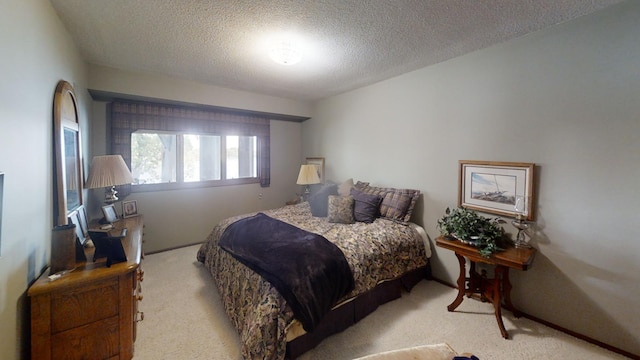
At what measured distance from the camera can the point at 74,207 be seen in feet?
6.91

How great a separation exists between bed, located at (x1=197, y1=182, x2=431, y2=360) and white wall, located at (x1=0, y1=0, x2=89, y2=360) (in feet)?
3.91

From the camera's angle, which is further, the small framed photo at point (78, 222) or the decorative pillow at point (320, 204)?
the decorative pillow at point (320, 204)

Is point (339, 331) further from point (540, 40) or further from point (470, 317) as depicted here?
point (540, 40)

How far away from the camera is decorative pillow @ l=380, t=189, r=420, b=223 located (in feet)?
9.80

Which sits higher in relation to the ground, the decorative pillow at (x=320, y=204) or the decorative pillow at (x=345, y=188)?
the decorative pillow at (x=345, y=188)

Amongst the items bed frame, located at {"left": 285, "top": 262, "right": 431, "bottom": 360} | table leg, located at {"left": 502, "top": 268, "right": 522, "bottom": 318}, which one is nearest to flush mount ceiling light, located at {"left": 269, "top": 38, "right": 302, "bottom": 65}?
bed frame, located at {"left": 285, "top": 262, "right": 431, "bottom": 360}

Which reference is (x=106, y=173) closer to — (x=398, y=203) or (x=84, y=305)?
(x=84, y=305)

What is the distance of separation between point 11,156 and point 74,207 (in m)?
1.10

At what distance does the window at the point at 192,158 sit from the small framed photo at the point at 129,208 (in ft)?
1.39

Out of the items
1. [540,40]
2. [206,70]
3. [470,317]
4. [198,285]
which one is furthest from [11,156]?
[540,40]

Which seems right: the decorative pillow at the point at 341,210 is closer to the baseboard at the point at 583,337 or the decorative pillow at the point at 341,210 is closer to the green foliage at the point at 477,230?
the green foliage at the point at 477,230

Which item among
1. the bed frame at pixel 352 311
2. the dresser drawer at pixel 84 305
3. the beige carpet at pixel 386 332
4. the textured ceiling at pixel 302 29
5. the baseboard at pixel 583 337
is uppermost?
the textured ceiling at pixel 302 29

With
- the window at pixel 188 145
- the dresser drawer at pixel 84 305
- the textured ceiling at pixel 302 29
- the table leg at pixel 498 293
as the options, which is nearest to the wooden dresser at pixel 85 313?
the dresser drawer at pixel 84 305

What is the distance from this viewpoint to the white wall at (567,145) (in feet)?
5.91
